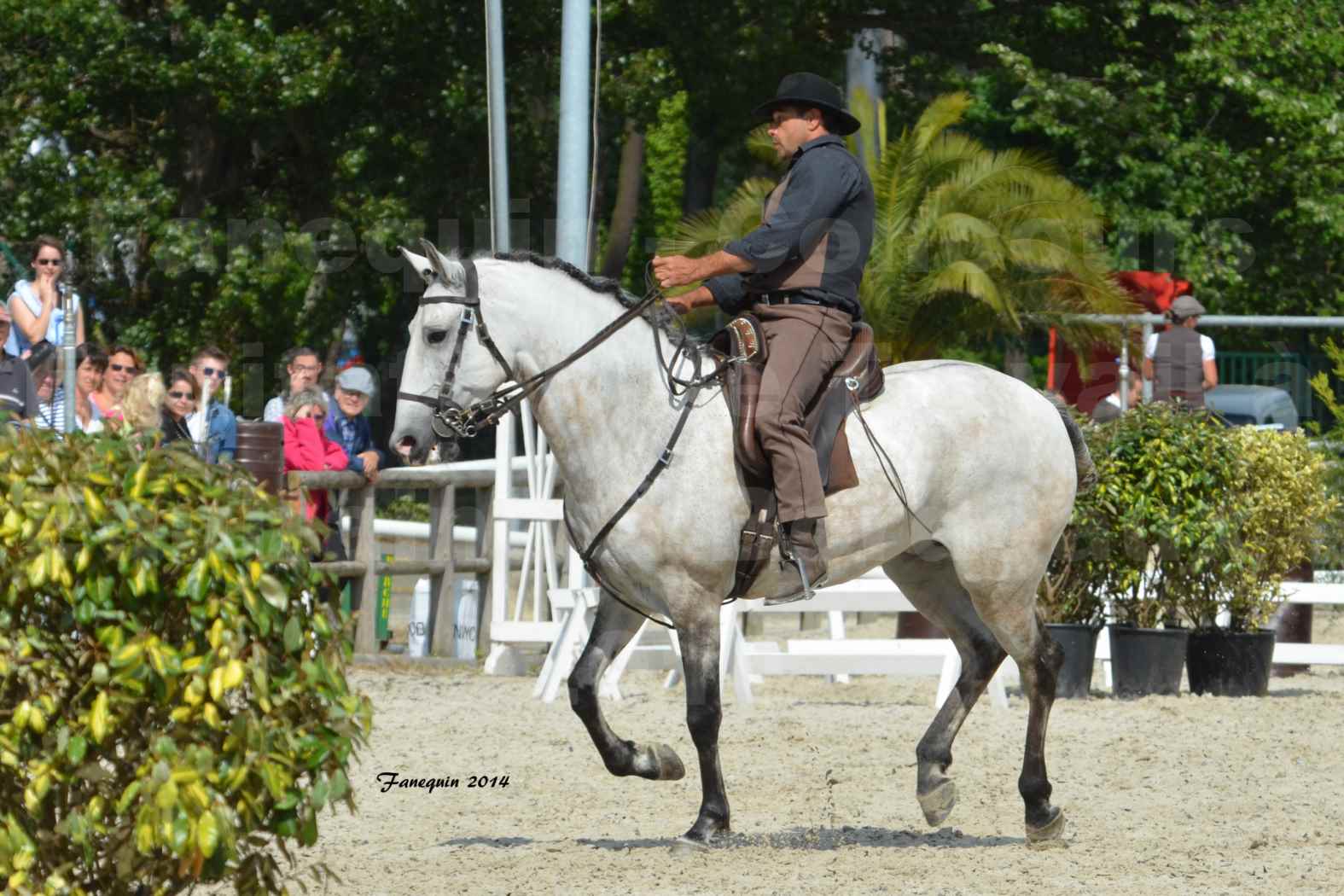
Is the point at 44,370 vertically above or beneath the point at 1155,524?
above

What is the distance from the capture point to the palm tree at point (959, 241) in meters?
17.2

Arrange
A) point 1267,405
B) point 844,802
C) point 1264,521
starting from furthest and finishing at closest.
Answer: point 1267,405 → point 1264,521 → point 844,802

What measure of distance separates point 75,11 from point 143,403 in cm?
1080

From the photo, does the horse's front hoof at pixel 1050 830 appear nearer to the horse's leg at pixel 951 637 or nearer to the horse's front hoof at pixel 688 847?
the horse's leg at pixel 951 637

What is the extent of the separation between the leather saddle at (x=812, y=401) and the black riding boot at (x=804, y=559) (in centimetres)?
18

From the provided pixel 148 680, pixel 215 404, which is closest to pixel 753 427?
pixel 148 680

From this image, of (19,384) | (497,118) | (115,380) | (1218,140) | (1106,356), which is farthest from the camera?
(1218,140)

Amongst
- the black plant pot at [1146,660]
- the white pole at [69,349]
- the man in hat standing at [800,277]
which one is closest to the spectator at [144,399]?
the white pole at [69,349]

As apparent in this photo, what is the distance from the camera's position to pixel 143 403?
30.0 ft

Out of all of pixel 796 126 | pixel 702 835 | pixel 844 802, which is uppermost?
pixel 796 126

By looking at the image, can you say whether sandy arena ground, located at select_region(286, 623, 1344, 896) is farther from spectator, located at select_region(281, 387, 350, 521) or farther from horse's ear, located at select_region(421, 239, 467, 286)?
horse's ear, located at select_region(421, 239, 467, 286)

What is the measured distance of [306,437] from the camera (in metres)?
12.0

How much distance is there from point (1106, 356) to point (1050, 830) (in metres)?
10.3

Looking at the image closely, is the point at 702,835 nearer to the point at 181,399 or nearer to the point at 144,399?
the point at 144,399
